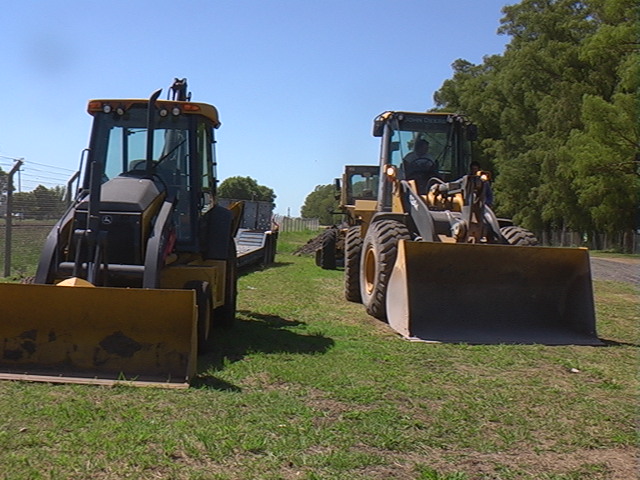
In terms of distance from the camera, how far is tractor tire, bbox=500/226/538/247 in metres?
9.52

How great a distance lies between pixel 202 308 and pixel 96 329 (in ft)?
3.78

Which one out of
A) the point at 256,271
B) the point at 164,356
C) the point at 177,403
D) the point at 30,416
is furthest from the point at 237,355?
the point at 256,271

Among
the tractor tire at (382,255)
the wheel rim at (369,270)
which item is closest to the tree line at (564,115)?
the wheel rim at (369,270)

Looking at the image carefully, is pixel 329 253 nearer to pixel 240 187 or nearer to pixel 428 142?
pixel 428 142

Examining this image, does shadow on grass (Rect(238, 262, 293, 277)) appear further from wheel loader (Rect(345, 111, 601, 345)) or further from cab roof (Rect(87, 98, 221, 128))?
cab roof (Rect(87, 98, 221, 128))

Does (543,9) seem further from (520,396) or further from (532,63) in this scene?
(520,396)

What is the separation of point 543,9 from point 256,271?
3254 centimetres

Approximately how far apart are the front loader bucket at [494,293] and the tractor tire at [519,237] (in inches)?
34.4

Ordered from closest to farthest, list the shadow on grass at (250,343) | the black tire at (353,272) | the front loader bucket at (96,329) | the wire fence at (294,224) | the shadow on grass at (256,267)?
the front loader bucket at (96,329) → the shadow on grass at (250,343) → the black tire at (353,272) → the shadow on grass at (256,267) → the wire fence at (294,224)

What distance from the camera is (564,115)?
39062 millimetres

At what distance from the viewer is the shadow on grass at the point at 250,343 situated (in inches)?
245

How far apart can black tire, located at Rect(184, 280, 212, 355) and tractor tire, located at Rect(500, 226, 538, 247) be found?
4.34 metres

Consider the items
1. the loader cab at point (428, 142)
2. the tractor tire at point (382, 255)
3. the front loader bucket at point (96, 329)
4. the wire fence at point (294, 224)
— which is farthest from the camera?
the wire fence at point (294, 224)

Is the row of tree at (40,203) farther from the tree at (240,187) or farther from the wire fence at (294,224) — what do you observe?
the tree at (240,187)
